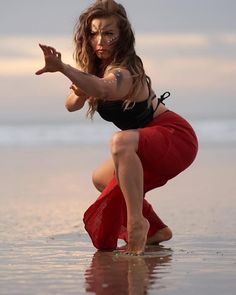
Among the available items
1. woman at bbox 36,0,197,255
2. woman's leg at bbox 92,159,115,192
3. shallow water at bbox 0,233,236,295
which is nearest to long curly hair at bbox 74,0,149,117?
woman at bbox 36,0,197,255

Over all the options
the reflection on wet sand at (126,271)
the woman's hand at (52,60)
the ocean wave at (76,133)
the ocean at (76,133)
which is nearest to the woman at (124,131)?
the reflection on wet sand at (126,271)

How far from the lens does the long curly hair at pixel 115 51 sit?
5.83 metres

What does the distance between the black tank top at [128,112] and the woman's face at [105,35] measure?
9.3 inches

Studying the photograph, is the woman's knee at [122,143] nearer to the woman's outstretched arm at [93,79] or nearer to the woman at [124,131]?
the woman at [124,131]

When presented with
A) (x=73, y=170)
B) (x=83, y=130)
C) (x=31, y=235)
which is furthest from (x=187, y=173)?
(x=83, y=130)

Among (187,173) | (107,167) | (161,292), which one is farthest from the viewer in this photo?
(187,173)

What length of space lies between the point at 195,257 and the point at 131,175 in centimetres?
48

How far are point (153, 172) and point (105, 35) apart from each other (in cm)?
68

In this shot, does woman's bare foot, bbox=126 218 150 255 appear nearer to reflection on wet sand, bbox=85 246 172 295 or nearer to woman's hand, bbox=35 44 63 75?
reflection on wet sand, bbox=85 246 172 295

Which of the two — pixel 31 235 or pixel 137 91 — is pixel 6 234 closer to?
pixel 31 235

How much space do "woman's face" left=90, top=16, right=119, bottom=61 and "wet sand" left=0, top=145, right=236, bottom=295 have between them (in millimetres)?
941

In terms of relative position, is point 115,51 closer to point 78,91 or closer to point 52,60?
point 78,91

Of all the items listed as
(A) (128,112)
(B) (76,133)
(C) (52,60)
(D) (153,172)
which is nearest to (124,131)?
(A) (128,112)

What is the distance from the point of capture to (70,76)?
5344mm
